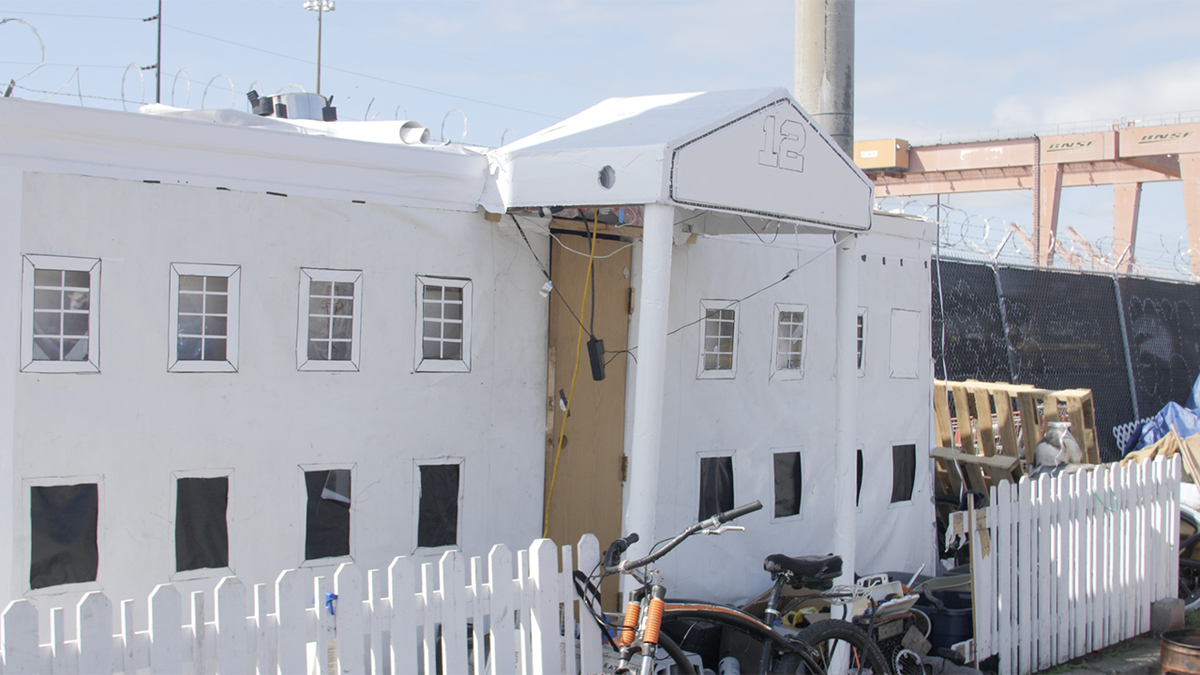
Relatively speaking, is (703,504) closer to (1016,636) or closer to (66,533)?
(1016,636)

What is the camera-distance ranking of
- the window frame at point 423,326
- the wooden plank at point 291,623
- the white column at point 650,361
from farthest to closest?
the window frame at point 423,326 < the white column at point 650,361 < the wooden plank at point 291,623

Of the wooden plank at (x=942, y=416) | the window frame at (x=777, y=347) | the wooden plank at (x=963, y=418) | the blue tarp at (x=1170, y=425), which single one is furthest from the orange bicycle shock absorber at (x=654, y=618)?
the blue tarp at (x=1170, y=425)

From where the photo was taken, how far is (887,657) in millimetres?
5895

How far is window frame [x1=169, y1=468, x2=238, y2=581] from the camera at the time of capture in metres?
4.44

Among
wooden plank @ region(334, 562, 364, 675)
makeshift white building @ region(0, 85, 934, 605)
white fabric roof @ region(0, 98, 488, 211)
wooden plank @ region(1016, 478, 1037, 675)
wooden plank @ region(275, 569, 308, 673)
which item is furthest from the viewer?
wooden plank @ region(1016, 478, 1037, 675)

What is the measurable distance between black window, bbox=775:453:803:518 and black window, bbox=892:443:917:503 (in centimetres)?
115

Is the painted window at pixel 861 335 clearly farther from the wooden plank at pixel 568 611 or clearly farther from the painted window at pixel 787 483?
the wooden plank at pixel 568 611

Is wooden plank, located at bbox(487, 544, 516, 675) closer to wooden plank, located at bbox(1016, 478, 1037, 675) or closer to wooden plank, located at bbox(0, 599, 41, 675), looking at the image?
wooden plank, located at bbox(0, 599, 41, 675)

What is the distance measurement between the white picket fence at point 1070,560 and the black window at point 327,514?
11.5ft

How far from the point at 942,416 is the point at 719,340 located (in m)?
4.64

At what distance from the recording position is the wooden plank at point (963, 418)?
31.4ft

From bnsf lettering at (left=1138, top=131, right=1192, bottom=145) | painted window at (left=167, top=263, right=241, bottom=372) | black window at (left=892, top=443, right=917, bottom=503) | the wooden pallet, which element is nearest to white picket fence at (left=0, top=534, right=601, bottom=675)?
painted window at (left=167, top=263, right=241, bottom=372)

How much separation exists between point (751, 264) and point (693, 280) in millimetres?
545

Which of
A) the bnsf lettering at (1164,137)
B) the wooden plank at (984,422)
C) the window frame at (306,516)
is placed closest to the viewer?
the window frame at (306,516)
